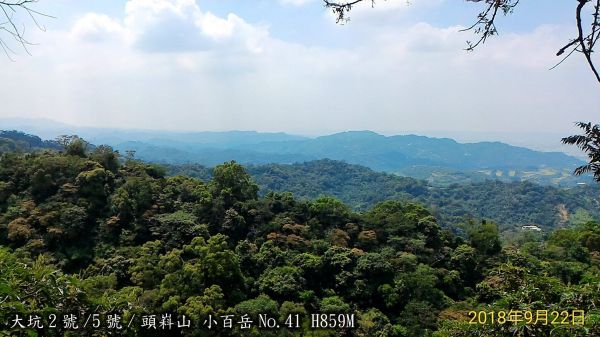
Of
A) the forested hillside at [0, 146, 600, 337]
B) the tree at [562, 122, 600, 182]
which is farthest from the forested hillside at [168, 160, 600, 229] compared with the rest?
the tree at [562, 122, 600, 182]

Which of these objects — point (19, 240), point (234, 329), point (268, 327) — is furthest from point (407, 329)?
point (19, 240)

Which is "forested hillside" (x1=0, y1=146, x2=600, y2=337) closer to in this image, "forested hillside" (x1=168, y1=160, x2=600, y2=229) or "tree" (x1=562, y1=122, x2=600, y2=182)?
"tree" (x1=562, y1=122, x2=600, y2=182)

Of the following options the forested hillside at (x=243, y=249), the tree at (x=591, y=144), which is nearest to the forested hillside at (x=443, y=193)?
the forested hillside at (x=243, y=249)

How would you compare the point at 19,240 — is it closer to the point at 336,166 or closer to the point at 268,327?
the point at 268,327

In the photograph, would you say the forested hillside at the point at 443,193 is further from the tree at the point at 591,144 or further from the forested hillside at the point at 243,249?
the tree at the point at 591,144

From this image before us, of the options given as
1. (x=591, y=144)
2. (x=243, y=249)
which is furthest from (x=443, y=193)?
(x=591, y=144)

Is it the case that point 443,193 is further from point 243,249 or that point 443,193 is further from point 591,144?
point 591,144
